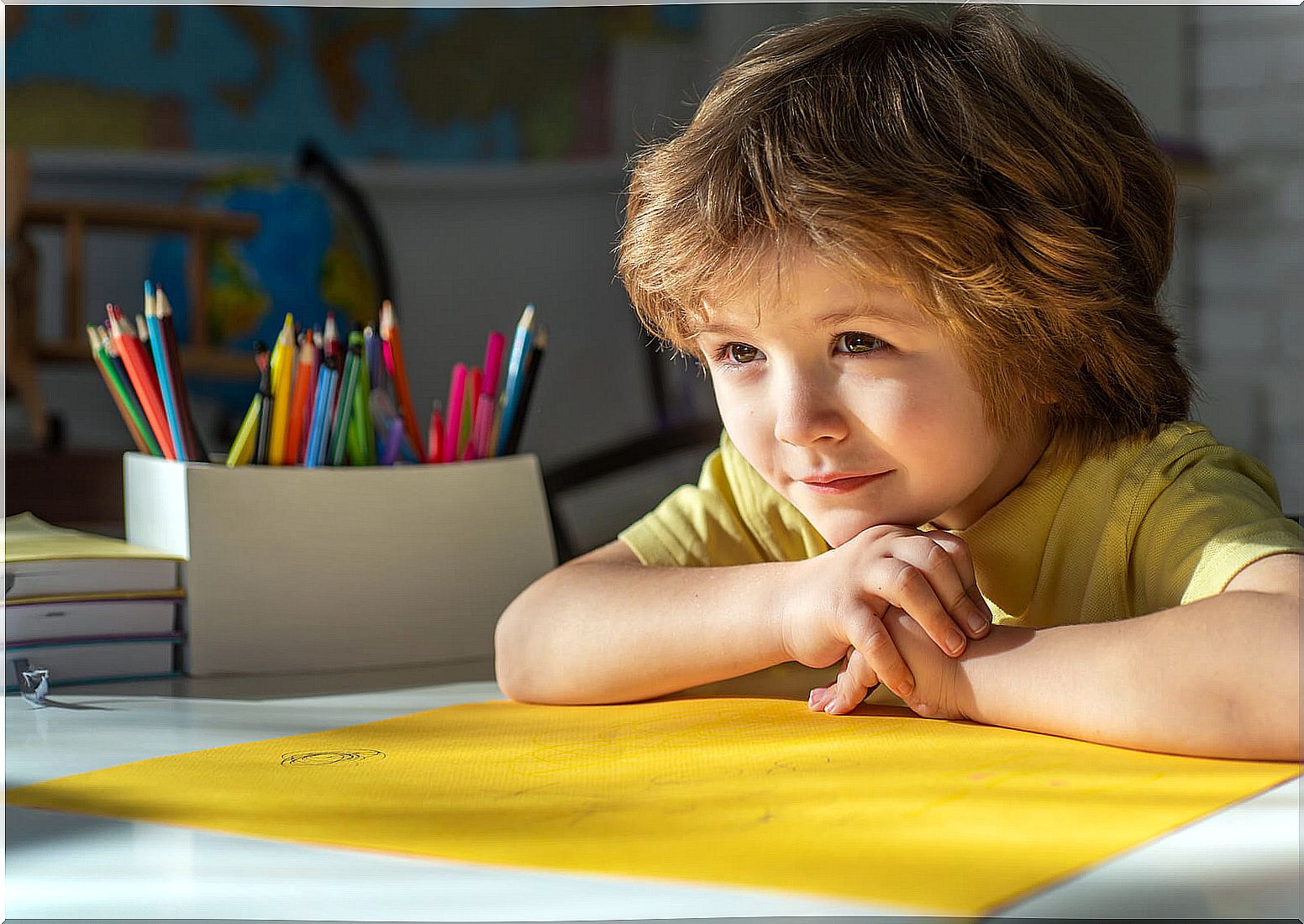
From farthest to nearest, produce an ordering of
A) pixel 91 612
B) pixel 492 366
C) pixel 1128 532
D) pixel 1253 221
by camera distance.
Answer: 1. pixel 1253 221
2. pixel 492 366
3. pixel 91 612
4. pixel 1128 532

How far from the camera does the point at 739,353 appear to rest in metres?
0.56

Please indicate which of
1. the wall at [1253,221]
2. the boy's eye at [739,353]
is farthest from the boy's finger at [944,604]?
the wall at [1253,221]

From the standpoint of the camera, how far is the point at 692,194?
555mm

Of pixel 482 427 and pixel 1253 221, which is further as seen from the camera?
pixel 1253 221

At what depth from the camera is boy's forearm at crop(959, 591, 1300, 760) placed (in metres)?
0.43

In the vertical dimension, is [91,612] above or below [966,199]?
below

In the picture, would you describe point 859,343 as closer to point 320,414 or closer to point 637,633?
point 637,633

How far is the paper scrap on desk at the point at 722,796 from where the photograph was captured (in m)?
0.33

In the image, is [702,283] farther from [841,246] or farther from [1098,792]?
[1098,792]

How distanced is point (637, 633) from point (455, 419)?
23 centimetres

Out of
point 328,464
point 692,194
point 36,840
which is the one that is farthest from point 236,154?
point 36,840

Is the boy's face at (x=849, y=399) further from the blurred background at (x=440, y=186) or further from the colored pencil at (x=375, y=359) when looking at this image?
the blurred background at (x=440, y=186)

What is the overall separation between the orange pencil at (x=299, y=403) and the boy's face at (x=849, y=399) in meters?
0.24

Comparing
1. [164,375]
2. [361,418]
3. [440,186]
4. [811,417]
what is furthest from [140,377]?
[440,186]
